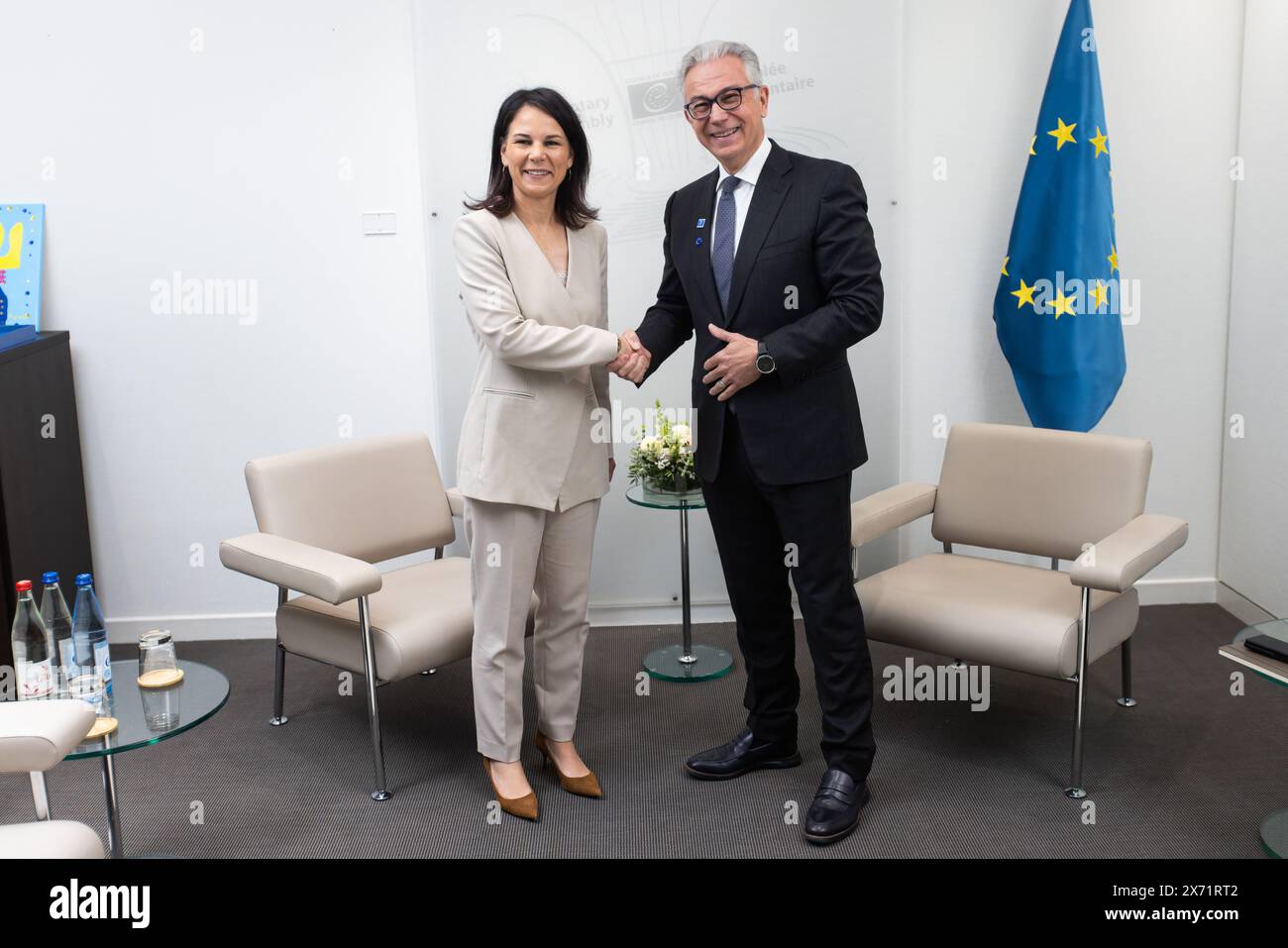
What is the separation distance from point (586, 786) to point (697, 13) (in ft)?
8.46

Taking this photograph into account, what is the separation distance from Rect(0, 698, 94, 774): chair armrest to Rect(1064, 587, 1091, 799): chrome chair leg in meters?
2.25

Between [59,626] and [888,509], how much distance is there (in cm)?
221

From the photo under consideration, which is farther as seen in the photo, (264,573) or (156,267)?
(156,267)

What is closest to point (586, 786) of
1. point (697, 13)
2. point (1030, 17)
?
point (697, 13)

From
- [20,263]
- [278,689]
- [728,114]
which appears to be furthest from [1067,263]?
[20,263]

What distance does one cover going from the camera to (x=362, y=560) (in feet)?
11.4

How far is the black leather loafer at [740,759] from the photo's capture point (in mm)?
3158

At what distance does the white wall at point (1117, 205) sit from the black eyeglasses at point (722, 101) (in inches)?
64.0

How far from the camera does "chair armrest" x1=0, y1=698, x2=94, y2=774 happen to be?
6.61 feet

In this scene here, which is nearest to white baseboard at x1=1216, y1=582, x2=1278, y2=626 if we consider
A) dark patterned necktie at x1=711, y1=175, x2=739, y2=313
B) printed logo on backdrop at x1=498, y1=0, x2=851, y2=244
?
printed logo on backdrop at x1=498, y1=0, x2=851, y2=244

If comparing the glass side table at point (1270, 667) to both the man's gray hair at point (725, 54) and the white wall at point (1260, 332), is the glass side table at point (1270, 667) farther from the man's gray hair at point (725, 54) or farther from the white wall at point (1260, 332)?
the man's gray hair at point (725, 54)

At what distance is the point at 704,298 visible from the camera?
288 centimetres

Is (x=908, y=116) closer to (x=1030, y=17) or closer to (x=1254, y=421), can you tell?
(x=1030, y=17)

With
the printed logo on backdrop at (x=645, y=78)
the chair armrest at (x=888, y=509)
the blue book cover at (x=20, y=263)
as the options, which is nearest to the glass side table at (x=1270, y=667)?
the chair armrest at (x=888, y=509)
